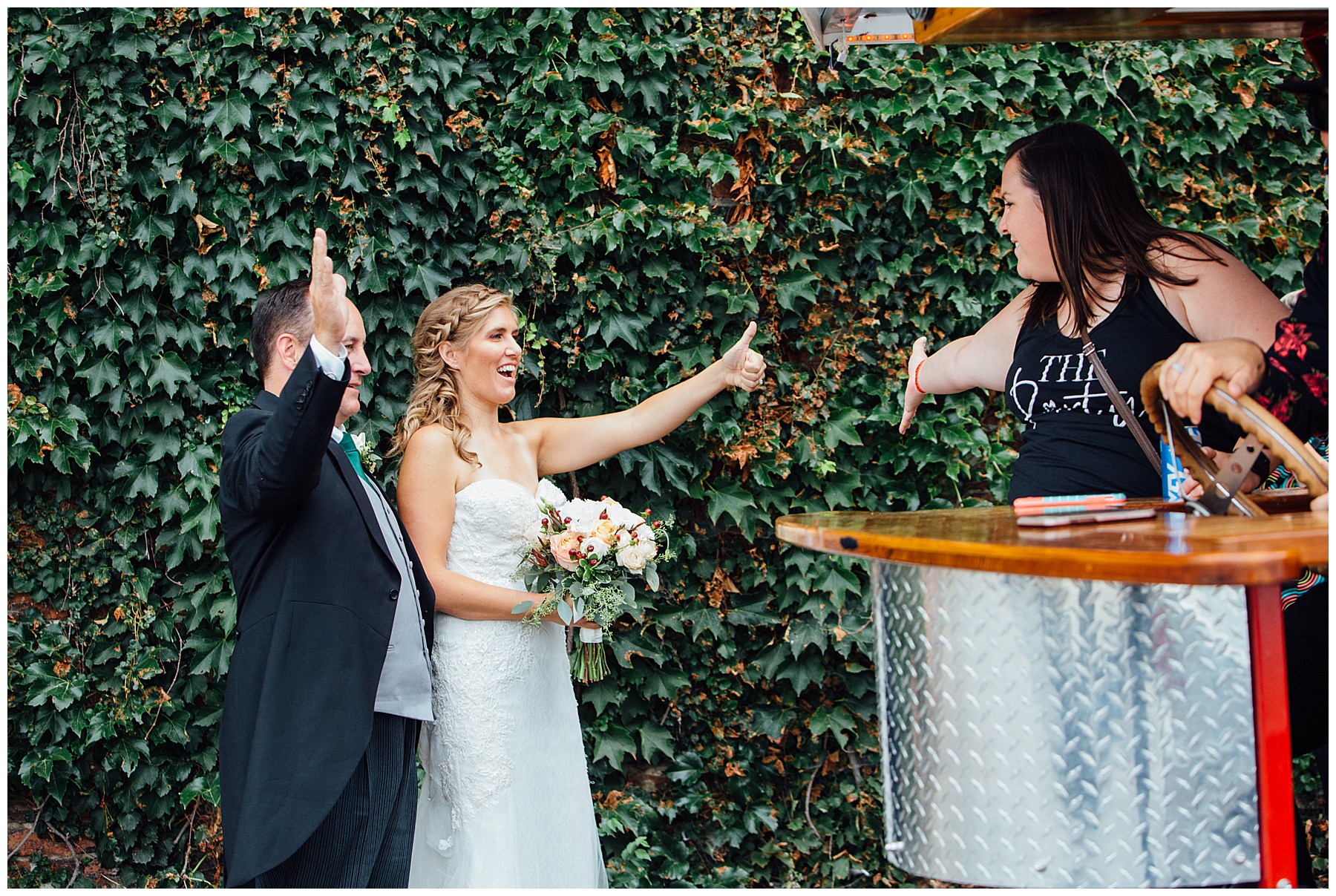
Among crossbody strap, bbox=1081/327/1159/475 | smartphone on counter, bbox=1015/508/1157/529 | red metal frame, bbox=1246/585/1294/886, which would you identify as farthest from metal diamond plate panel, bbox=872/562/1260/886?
crossbody strap, bbox=1081/327/1159/475

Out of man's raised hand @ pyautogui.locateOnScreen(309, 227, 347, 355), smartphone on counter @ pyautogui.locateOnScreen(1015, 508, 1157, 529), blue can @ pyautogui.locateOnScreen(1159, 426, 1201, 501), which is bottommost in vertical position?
smartphone on counter @ pyautogui.locateOnScreen(1015, 508, 1157, 529)

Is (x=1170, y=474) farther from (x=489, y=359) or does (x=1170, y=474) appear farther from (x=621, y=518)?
(x=489, y=359)

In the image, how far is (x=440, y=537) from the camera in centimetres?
285

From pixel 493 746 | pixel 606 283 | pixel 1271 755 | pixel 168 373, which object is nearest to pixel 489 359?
pixel 606 283

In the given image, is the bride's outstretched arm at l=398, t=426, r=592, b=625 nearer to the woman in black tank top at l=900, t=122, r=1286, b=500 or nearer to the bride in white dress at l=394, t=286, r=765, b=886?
the bride in white dress at l=394, t=286, r=765, b=886

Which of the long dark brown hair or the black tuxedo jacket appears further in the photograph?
the long dark brown hair

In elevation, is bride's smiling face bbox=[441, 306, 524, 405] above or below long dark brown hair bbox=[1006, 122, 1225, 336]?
below

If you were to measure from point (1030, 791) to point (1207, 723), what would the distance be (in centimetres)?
29

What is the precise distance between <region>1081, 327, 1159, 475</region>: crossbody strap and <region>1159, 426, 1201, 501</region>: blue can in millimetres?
24

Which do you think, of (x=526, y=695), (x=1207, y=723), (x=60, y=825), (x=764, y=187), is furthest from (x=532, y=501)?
(x=60, y=825)

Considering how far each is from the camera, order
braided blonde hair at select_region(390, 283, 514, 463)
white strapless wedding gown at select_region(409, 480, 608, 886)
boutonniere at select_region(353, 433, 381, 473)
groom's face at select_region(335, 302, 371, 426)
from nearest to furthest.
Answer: groom's face at select_region(335, 302, 371, 426) < white strapless wedding gown at select_region(409, 480, 608, 886) < braided blonde hair at select_region(390, 283, 514, 463) < boutonniere at select_region(353, 433, 381, 473)

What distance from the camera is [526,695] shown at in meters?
2.92

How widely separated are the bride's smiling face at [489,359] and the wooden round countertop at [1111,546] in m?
1.37

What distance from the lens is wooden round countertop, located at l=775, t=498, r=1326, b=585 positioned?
1.29m
